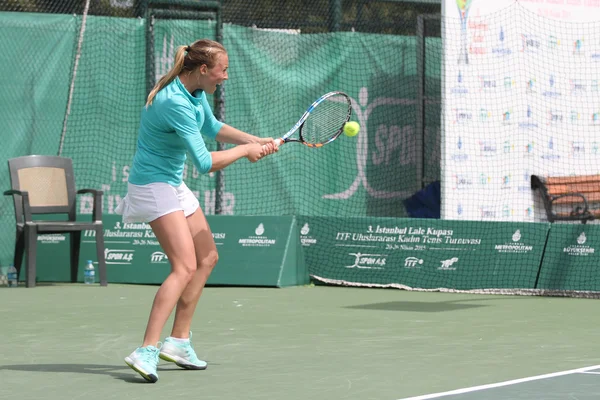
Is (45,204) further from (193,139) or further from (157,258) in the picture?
(193,139)

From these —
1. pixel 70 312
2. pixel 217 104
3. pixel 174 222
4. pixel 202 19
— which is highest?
pixel 202 19

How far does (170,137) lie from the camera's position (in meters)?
6.30

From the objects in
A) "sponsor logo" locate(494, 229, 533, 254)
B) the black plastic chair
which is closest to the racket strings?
"sponsor logo" locate(494, 229, 533, 254)

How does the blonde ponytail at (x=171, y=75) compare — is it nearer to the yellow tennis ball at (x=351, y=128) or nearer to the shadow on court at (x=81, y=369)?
the shadow on court at (x=81, y=369)

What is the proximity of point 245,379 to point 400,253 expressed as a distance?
6.66 m

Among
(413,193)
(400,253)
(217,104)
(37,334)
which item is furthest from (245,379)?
(413,193)

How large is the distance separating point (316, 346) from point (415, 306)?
310 cm

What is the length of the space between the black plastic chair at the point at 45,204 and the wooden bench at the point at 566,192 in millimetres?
5344

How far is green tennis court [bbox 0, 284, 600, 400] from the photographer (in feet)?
19.3

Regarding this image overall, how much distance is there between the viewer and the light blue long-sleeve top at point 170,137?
20.3 ft

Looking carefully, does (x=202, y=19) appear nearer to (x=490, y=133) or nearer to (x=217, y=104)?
(x=217, y=104)

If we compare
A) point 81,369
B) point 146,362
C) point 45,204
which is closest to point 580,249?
point 45,204

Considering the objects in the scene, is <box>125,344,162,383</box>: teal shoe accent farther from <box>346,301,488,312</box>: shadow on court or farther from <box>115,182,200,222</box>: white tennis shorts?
<box>346,301,488,312</box>: shadow on court

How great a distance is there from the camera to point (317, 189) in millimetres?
15008
